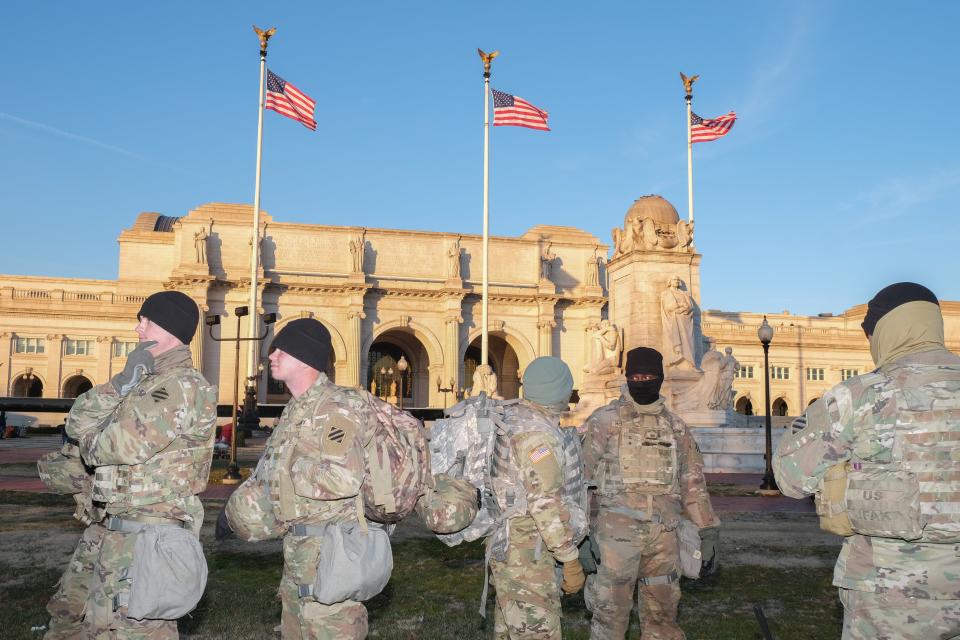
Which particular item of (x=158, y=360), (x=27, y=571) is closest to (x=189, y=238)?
(x=27, y=571)

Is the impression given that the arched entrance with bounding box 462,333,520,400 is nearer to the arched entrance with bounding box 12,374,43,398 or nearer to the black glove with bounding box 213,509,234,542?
the arched entrance with bounding box 12,374,43,398

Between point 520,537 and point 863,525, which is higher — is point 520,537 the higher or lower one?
the lower one

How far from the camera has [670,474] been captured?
564 centimetres

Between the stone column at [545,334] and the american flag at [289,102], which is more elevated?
the american flag at [289,102]

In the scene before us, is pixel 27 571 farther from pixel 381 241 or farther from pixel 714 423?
pixel 381 241

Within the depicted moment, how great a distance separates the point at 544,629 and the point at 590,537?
0.88m

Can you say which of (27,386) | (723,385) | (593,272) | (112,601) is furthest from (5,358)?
(112,601)

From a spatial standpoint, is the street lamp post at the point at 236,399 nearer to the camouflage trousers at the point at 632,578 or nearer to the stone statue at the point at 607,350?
the stone statue at the point at 607,350

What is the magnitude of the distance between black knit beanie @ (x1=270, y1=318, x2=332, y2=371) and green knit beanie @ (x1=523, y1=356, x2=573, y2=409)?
134cm

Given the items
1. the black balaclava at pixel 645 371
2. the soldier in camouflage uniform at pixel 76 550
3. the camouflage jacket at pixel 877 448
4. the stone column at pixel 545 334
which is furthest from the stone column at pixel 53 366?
the camouflage jacket at pixel 877 448

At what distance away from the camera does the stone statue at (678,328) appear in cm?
1867

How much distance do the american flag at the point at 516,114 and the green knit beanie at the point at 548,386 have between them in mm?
28239

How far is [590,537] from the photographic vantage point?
5.44 metres

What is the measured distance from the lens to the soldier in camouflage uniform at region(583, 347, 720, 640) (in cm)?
541
